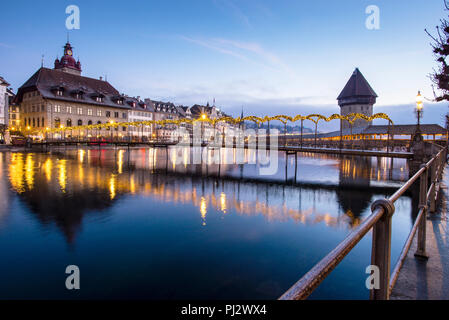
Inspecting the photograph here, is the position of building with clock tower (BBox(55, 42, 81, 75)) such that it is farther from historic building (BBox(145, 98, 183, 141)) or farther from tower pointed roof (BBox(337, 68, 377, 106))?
tower pointed roof (BBox(337, 68, 377, 106))

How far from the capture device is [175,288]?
7832mm

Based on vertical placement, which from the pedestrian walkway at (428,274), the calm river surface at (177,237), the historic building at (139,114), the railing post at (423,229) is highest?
the historic building at (139,114)

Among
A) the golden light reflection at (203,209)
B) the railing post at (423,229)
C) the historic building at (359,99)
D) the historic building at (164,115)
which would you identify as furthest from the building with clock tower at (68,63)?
the railing post at (423,229)

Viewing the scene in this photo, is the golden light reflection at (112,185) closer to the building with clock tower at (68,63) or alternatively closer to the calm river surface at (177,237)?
the calm river surface at (177,237)

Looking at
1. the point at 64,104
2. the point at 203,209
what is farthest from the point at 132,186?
the point at 64,104

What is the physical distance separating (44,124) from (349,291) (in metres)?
72.6

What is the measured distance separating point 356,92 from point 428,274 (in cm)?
8686

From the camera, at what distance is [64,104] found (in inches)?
2670

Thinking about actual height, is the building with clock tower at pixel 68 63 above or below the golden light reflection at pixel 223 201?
above

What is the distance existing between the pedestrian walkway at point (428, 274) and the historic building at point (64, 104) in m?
71.4

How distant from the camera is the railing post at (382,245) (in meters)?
2.19

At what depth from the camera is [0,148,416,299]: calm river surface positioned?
7980 millimetres

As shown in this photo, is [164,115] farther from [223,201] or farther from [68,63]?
[223,201]
